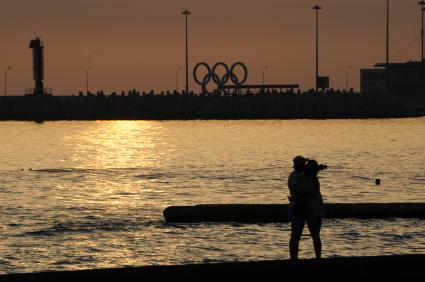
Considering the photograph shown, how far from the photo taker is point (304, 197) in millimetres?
24141

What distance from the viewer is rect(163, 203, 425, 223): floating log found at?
38.2 meters

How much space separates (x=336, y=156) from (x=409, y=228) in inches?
2436

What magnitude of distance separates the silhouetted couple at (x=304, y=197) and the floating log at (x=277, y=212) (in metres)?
13.6

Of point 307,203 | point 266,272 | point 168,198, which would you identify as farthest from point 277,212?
point 266,272

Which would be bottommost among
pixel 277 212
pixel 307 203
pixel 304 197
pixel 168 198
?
pixel 168 198

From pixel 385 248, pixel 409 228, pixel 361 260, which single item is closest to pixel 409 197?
pixel 409 228

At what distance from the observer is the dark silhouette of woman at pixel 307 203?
23938mm

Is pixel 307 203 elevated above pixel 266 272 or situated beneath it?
elevated above

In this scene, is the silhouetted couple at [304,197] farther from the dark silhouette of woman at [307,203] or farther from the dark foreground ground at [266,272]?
the dark foreground ground at [266,272]

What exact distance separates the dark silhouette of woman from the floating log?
13.6m

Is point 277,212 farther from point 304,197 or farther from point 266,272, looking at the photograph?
Result: point 266,272

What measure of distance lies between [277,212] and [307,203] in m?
14.2

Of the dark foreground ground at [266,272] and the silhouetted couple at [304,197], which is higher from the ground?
the silhouetted couple at [304,197]

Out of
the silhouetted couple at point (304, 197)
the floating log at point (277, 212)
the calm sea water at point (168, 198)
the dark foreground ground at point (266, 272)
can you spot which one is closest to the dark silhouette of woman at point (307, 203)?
the silhouetted couple at point (304, 197)
